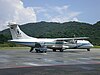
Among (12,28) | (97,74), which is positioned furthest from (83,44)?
(97,74)

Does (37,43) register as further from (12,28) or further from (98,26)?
(98,26)

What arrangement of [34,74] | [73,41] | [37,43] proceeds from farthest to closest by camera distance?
1. [73,41]
2. [37,43]
3. [34,74]

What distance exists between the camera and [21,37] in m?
62.7

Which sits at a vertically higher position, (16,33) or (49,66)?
(16,33)

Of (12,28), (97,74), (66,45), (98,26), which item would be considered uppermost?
(98,26)

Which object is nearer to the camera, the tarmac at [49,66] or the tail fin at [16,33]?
the tarmac at [49,66]

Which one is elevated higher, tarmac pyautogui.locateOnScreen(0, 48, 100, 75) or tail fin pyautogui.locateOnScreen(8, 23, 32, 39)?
tail fin pyautogui.locateOnScreen(8, 23, 32, 39)

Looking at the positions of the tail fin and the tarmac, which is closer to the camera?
the tarmac

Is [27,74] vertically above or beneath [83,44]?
beneath

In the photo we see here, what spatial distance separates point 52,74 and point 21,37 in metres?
46.8

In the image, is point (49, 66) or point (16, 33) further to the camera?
point (16, 33)

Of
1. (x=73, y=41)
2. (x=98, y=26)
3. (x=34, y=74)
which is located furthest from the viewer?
(x=98, y=26)

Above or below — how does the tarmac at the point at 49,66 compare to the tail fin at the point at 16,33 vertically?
below

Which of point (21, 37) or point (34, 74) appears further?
point (21, 37)
